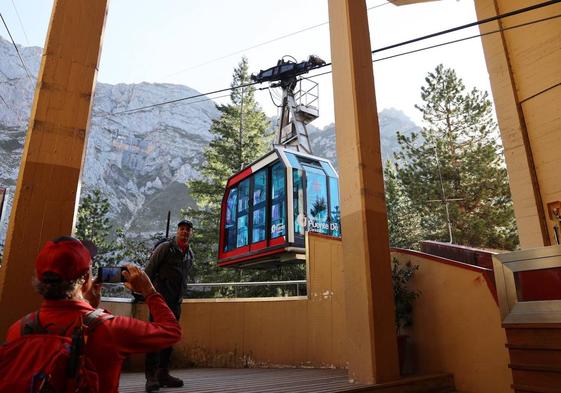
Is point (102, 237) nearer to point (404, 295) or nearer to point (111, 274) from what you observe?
point (404, 295)

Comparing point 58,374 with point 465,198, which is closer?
point 58,374

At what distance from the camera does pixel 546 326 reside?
7.20ft

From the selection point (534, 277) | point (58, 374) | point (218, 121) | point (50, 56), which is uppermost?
point (218, 121)

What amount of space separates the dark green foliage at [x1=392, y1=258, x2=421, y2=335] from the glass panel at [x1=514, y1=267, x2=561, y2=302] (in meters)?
1.12

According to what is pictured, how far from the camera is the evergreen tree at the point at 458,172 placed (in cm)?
1636

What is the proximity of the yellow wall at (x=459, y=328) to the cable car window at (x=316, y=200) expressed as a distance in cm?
401

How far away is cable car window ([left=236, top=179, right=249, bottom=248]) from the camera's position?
27.2ft

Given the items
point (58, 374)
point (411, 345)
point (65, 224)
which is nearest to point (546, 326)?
point (411, 345)

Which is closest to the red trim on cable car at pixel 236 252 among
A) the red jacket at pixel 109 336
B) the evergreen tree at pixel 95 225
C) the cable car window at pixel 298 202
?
the cable car window at pixel 298 202

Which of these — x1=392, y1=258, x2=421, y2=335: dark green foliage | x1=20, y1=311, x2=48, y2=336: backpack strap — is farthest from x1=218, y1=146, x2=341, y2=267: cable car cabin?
x1=20, y1=311, x2=48, y2=336: backpack strap

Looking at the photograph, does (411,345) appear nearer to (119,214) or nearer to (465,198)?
(465,198)

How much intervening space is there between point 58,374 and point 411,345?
332cm

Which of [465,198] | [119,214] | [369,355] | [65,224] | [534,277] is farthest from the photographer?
[119,214]

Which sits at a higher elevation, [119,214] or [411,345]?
[119,214]
